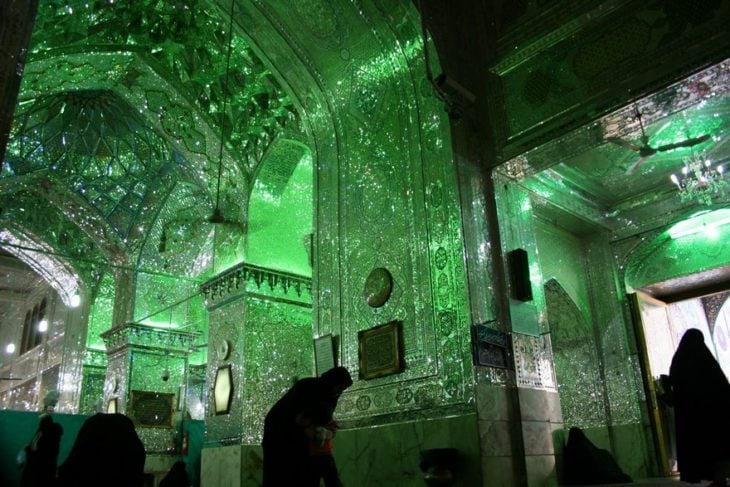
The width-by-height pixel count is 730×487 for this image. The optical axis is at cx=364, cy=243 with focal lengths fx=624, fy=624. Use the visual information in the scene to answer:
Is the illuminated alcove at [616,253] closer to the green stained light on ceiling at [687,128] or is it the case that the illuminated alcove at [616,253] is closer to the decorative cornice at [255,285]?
the green stained light on ceiling at [687,128]

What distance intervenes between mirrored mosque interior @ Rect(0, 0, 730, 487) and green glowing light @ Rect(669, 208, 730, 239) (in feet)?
0.13

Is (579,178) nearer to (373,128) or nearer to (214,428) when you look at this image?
(373,128)

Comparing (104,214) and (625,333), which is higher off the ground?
(104,214)

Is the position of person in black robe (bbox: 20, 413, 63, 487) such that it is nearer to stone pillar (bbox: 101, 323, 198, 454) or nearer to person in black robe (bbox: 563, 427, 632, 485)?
stone pillar (bbox: 101, 323, 198, 454)

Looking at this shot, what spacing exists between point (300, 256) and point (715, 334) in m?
6.48

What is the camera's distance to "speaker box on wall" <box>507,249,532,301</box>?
5.11 meters

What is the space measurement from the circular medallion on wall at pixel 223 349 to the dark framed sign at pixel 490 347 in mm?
3671

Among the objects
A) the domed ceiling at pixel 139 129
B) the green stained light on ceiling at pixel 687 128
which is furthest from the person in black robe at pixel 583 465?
the domed ceiling at pixel 139 129

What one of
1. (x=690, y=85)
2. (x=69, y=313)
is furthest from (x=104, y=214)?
(x=690, y=85)

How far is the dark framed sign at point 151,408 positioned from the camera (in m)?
9.67

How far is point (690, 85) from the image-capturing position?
14.3ft

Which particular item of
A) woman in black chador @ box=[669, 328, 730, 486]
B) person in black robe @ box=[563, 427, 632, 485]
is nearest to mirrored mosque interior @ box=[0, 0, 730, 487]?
person in black robe @ box=[563, 427, 632, 485]

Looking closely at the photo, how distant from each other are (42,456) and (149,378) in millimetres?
4669

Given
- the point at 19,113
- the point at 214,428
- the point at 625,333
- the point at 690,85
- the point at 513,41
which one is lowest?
the point at 214,428
